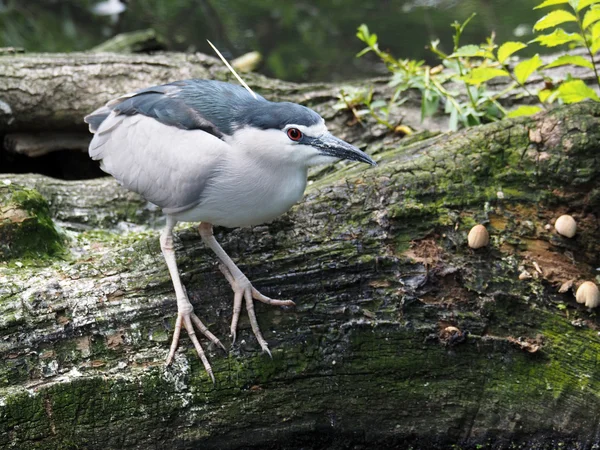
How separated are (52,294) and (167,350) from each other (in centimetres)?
55

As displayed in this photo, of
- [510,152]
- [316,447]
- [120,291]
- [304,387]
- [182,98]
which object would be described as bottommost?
[316,447]

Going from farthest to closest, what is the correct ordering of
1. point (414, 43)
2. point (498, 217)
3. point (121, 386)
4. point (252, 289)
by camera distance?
point (414, 43)
point (498, 217)
point (252, 289)
point (121, 386)

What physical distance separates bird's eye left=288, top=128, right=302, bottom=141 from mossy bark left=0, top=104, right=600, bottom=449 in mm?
549

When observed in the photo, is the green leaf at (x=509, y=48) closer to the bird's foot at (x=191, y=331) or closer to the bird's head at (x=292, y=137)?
the bird's head at (x=292, y=137)

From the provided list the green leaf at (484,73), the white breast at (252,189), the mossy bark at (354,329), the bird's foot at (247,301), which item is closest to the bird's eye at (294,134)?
the white breast at (252,189)

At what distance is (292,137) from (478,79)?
1429 millimetres

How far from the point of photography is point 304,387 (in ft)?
9.95

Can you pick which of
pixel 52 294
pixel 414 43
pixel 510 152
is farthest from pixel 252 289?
pixel 414 43

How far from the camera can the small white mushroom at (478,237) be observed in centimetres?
321

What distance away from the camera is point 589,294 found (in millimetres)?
3109

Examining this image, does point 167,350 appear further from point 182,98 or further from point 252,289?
point 182,98

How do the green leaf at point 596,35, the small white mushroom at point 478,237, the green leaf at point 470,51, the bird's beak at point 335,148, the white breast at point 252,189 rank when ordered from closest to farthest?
the bird's beak at point 335,148 < the white breast at point 252,189 < the small white mushroom at point 478,237 < the green leaf at point 596,35 < the green leaf at point 470,51

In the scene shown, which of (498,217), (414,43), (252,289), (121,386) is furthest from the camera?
(414,43)

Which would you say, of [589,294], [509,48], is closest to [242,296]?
[589,294]
